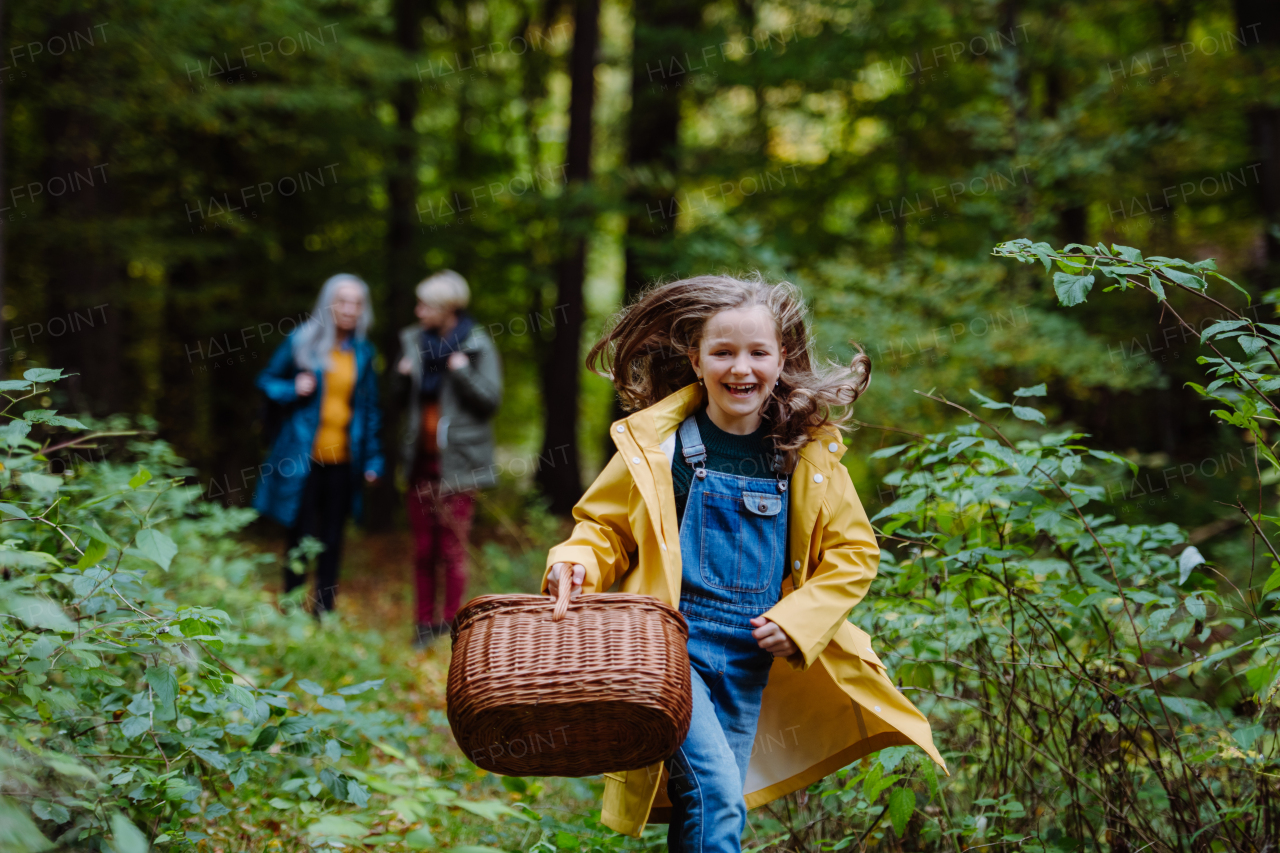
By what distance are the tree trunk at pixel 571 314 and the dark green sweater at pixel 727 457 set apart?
8896 millimetres

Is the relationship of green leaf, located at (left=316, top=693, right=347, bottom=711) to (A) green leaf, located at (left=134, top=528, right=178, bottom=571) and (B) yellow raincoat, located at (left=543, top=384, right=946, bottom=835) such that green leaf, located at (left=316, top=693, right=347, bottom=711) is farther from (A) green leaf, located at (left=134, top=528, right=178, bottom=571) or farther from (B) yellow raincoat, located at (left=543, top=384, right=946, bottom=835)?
(B) yellow raincoat, located at (left=543, top=384, right=946, bottom=835)

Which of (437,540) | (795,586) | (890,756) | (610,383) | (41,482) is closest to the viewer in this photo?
(41,482)

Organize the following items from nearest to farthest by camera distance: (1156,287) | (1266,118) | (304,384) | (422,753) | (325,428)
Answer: (1156,287) < (422,753) < (304,384) < (325,428) < (1266,118)

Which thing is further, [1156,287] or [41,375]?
[41,375]

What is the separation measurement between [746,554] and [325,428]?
4.15 meters

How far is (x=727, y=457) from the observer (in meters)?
2.84

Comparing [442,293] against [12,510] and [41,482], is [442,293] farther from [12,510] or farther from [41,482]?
[41,482]

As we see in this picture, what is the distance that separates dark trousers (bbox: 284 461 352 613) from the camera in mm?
6066

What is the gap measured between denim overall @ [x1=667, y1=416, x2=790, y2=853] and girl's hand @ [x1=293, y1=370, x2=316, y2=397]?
386cm

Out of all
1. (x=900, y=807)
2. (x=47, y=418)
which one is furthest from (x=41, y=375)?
(x=900, y=807)

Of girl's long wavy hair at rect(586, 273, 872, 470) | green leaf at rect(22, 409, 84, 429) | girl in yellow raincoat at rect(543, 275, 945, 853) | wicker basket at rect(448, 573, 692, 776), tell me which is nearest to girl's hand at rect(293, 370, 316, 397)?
girl's long wavy hair at rect(586, 273, 872, 470)

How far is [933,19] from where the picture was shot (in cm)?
890

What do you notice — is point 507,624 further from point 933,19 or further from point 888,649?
point 933,19

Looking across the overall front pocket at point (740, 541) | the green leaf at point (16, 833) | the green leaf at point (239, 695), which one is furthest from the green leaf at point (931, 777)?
the green leaf at point (16, 833)
